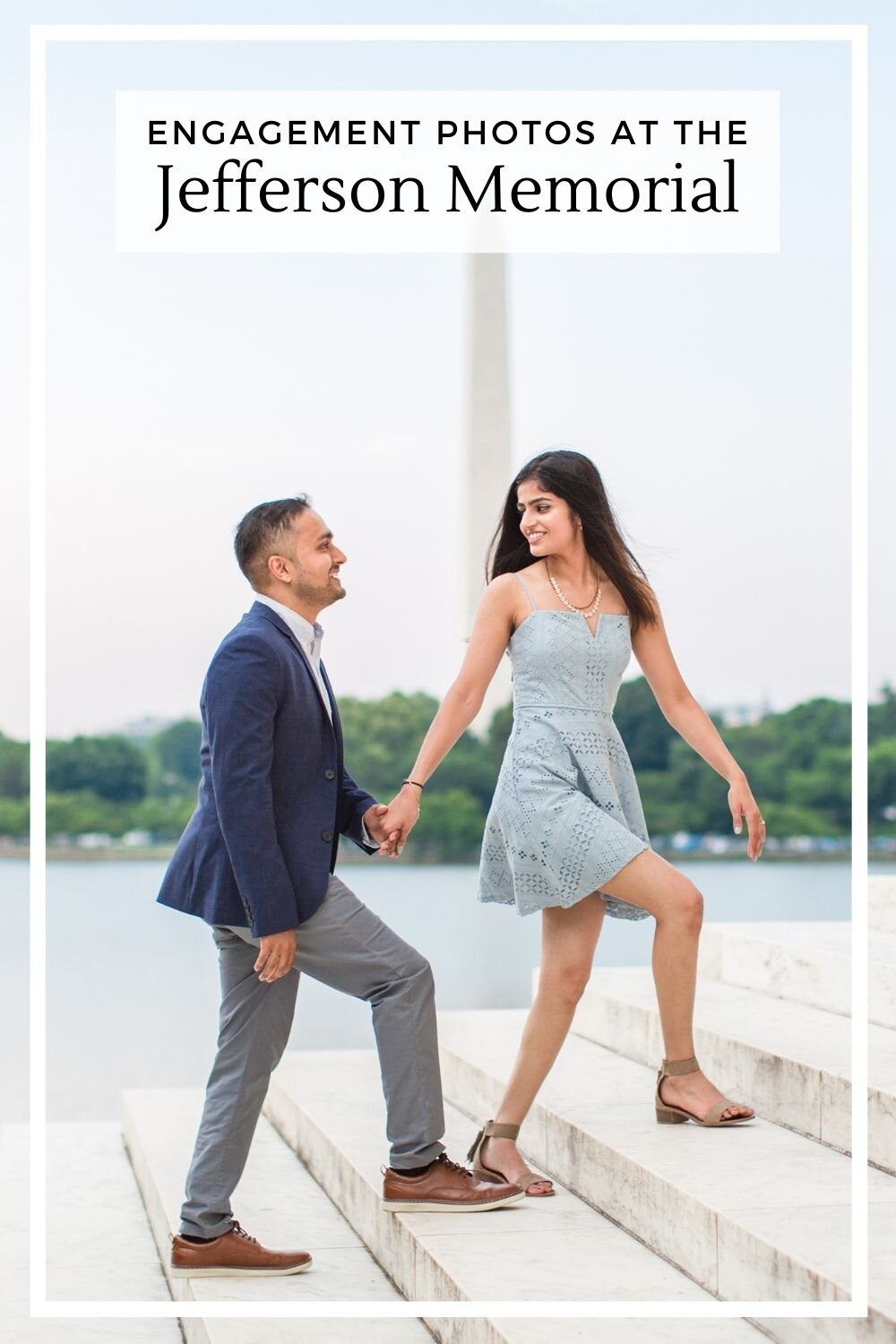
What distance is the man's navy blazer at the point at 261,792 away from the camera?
303cm

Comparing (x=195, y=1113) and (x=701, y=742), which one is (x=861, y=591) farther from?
(x=195, y=1113)

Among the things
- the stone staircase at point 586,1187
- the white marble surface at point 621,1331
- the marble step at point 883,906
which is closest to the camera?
the white marble surface at point 621,1331

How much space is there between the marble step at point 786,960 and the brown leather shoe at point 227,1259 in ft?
6.03

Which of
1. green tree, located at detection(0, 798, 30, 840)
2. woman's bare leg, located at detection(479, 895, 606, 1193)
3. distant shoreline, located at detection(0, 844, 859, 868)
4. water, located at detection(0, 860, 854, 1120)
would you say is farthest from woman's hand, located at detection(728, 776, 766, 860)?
green tree, located at detection(0, 798, 30, 840)

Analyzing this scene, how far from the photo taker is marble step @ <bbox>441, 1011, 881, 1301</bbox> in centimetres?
271

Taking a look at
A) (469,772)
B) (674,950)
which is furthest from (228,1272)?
(469,772)

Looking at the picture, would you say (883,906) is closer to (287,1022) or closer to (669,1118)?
(669,1118)

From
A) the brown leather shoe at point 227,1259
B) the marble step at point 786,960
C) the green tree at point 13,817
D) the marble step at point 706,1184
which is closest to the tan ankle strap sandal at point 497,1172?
the marble step at point 706,1184

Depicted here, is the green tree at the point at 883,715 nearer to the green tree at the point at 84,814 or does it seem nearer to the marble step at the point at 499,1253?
the green tree at the point at 84,814

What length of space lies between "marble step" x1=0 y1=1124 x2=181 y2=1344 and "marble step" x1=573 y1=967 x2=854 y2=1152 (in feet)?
4.78

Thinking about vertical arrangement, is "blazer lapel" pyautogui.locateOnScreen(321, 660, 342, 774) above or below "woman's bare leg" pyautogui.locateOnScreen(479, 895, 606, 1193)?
above

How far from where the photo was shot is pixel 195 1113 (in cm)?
521

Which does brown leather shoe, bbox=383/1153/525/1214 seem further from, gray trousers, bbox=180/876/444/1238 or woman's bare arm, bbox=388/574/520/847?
woman's bare arm, bbox=388/574/520/847

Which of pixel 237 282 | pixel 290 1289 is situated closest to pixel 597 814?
pixel 290 1289
